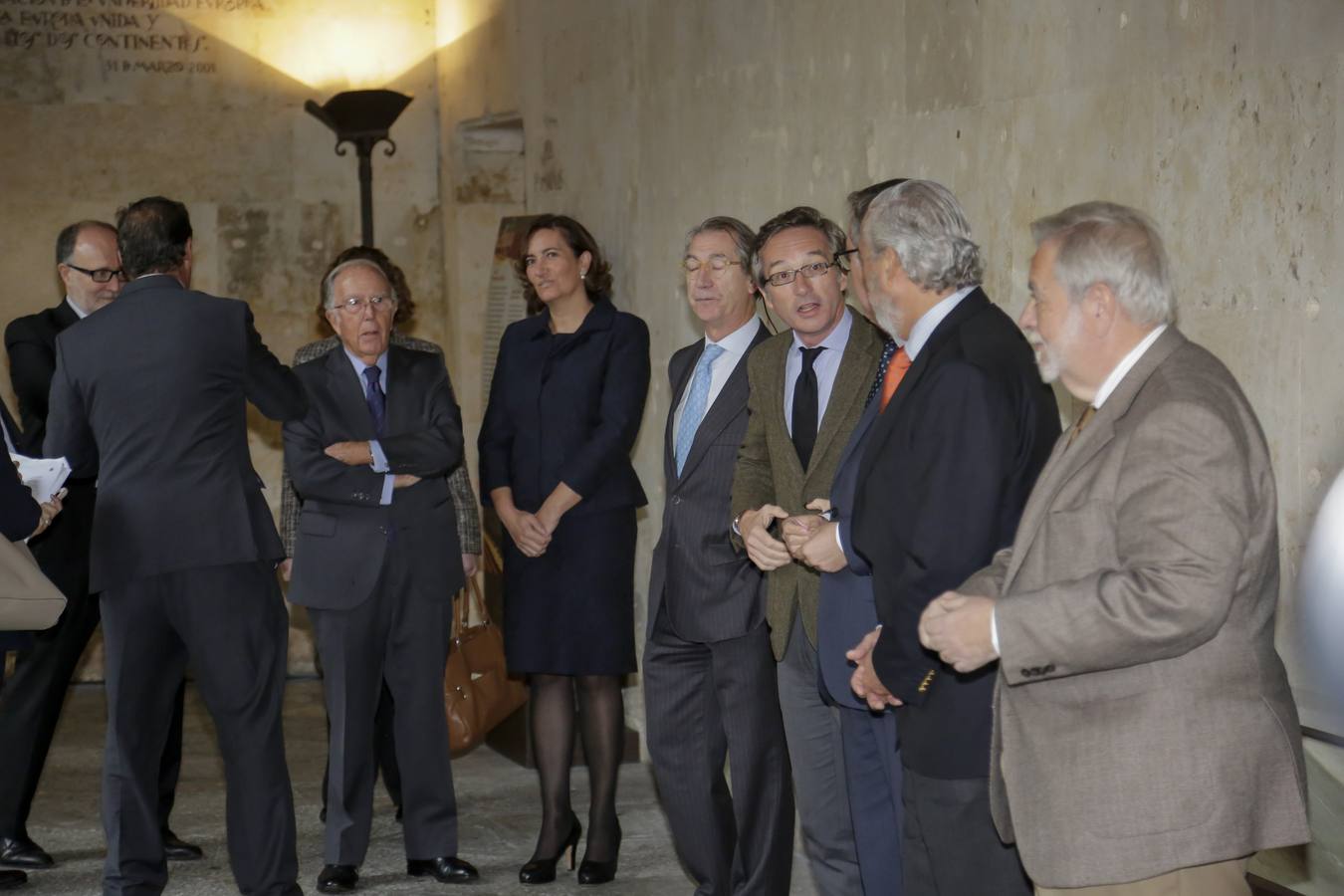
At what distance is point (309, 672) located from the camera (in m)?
8.16

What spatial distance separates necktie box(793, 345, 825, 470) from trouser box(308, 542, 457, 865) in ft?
4.88

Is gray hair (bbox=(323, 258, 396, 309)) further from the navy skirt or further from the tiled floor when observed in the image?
the tiled floor

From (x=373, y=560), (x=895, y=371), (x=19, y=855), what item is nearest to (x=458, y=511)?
(x=373, y=560)

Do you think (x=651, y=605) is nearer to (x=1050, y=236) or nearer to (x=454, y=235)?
(x=1050, y=236)

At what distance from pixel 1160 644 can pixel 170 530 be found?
100 inches

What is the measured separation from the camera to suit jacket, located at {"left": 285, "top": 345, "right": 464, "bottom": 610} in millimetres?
4555

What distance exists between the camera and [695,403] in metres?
4.12

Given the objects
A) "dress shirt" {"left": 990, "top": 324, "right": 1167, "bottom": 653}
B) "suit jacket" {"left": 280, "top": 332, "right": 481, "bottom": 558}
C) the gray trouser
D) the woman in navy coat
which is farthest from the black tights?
"dress shirt" {"left": 990, "top": 324, "right": 1167, "bottom": 653}

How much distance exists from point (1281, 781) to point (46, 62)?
695 centimetres

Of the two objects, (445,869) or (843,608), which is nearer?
(843,608)

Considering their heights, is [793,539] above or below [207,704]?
above

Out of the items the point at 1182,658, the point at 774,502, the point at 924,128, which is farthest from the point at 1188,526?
the point at 924,128

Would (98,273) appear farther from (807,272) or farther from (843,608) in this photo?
(843,608)

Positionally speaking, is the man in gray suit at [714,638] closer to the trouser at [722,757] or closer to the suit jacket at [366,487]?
the trouser at [722,757]
